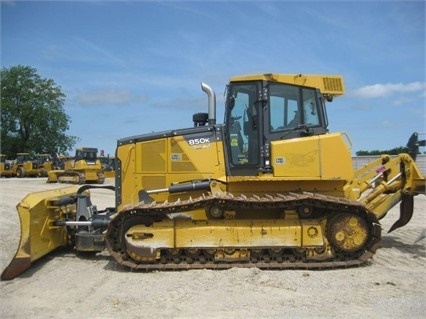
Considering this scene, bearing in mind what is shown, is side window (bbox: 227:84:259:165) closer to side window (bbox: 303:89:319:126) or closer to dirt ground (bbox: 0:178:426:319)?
side window (bbox: 303:89:319:126)

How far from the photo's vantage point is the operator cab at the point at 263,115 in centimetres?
773

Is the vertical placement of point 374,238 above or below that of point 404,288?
above

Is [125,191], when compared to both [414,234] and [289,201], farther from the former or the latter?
[414,234]

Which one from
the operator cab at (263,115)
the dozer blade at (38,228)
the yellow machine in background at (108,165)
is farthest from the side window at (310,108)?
the yellow machine in background at (108,165)

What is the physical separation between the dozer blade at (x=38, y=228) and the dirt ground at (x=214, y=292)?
0.69 ft

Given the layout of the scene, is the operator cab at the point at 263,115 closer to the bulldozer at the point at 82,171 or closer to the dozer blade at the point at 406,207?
the dozer blade at the point at 406,207

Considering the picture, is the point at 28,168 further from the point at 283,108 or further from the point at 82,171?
the point at 283,108

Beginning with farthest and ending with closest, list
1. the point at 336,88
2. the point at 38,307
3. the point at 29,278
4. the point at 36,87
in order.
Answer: the point at 36,87
the point at 336,88
the point at 29,278
the point at 38,307

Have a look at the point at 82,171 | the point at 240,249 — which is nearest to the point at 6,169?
the point at 82,171

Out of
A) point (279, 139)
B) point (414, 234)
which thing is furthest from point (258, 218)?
point (414, 234)

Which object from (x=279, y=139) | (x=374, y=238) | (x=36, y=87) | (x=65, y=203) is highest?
(x=36, y=87)

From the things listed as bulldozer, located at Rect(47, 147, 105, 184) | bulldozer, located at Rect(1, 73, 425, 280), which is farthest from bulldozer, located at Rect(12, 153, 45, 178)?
bulldozer, located at Rect(1, 73, 425, 280)

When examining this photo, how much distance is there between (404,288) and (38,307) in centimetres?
465

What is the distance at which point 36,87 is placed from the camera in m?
70.5
